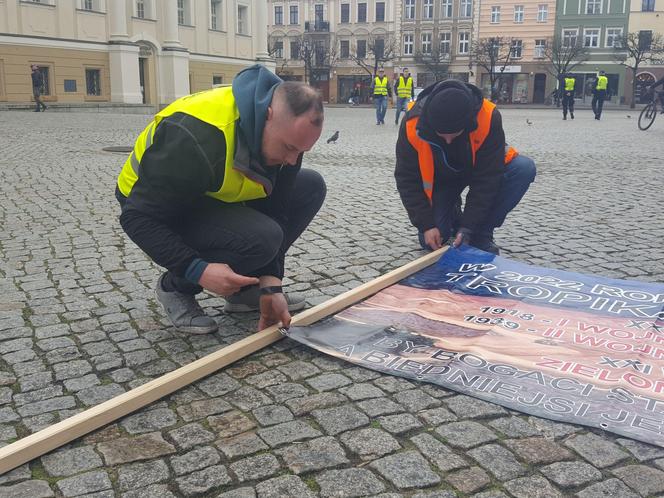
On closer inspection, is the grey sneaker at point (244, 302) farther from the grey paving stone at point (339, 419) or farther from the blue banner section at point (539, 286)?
the grey paving stone at point (339, 419)

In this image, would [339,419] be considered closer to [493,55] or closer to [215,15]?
[215,15]

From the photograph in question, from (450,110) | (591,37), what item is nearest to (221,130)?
(450,110)

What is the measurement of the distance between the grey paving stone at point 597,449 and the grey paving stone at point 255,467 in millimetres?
1022

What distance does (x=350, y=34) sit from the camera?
216ft

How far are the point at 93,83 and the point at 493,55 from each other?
119ft

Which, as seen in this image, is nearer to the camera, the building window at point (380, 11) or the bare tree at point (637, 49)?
the bare tree at point (637, 49)

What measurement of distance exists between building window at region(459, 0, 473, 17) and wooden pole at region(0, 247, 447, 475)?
63343 millimetres

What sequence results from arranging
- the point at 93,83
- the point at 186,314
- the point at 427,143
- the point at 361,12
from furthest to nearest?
the point at 361,12
the point at 93,83
the point at 427,143
the point at 186,314

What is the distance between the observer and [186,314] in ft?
11.9

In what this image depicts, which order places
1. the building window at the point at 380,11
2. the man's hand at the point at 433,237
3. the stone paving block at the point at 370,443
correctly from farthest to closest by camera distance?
1. the building window at the point at 380,11
2. the man's hand at the point at 433,237
3. the stone paving block at the point at 370,443

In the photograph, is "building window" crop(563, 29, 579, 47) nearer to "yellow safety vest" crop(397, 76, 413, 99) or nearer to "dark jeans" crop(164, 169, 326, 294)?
"yellow safety vest" crop(397, 76, 413, 99)

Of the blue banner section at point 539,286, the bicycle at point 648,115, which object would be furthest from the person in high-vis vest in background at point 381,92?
the blue banner section at point 539,286

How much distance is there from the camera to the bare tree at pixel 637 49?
53.5 metres

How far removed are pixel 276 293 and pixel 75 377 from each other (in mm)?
957
